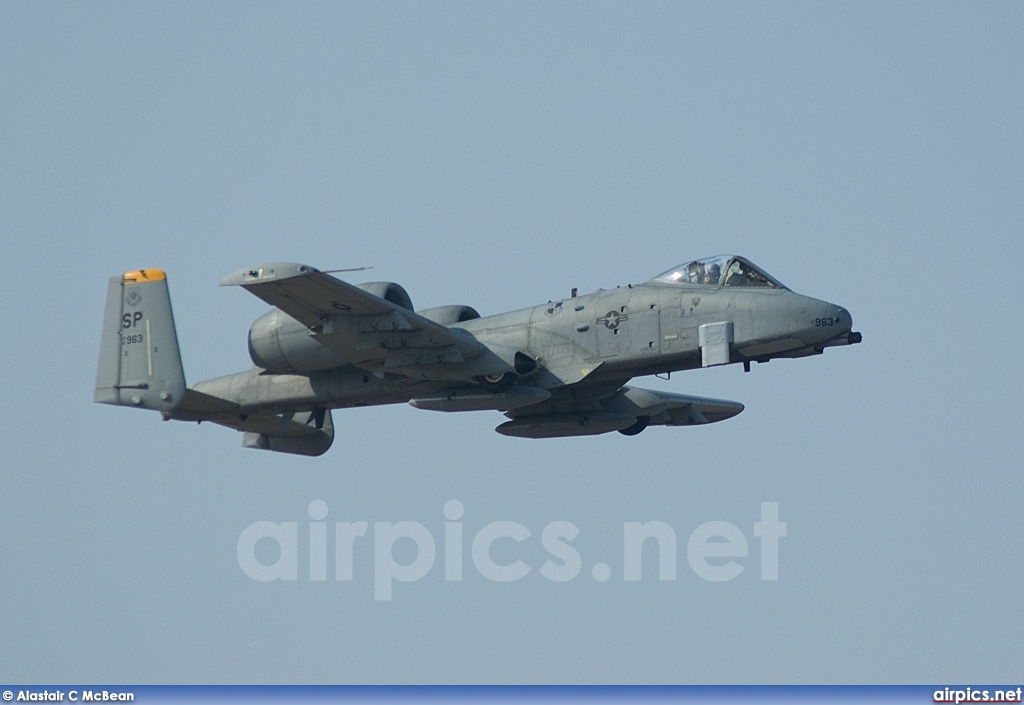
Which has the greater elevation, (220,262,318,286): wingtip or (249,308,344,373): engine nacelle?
(220,262,318,286): wingtip

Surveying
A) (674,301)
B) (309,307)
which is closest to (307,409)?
(309,307)

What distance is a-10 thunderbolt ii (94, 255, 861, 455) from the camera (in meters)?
37.4

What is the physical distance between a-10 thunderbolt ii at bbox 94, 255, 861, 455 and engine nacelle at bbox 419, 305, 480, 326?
0.09ft

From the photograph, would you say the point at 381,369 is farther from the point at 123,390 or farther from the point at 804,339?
the point at 804,339

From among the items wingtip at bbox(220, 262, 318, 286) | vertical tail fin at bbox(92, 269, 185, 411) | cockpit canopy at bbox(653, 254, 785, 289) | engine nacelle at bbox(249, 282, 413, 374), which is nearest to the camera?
wingtip at bbox(220, 262, 318, 286)

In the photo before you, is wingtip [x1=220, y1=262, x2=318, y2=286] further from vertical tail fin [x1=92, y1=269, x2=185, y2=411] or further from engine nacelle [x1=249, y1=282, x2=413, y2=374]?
vertical tail fin [x1=92, y1=269, x2=185, y2=411]

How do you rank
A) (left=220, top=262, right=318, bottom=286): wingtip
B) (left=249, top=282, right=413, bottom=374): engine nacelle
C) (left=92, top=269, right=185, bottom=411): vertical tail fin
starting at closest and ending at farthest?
(left=220, top=262, right=318, bottom=286): wingtip
(left=249, top=282, right=413, bottom=374): engine nacelle
(left=92, top=269, right=185, bottom=411): vertical tail fin

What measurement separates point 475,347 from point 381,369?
81.0 inches

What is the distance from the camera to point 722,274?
3831 cm

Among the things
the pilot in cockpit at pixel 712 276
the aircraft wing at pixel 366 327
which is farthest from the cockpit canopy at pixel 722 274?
→ the aircraft wing at pixel 366 327

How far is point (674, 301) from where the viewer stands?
38125mm

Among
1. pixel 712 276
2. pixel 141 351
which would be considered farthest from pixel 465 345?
pixel 141 351

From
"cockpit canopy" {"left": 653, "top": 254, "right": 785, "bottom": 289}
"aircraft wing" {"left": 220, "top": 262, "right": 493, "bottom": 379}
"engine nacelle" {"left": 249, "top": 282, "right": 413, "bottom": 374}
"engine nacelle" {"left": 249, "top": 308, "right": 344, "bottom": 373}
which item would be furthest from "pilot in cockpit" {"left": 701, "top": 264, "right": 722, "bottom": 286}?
"engine nacelle" {"left": 249, "top": 308, "right": 344, "bottom": 373}

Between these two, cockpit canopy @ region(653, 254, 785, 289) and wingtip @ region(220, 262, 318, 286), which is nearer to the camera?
wingtip @ region(220, 262, 318, 286)
